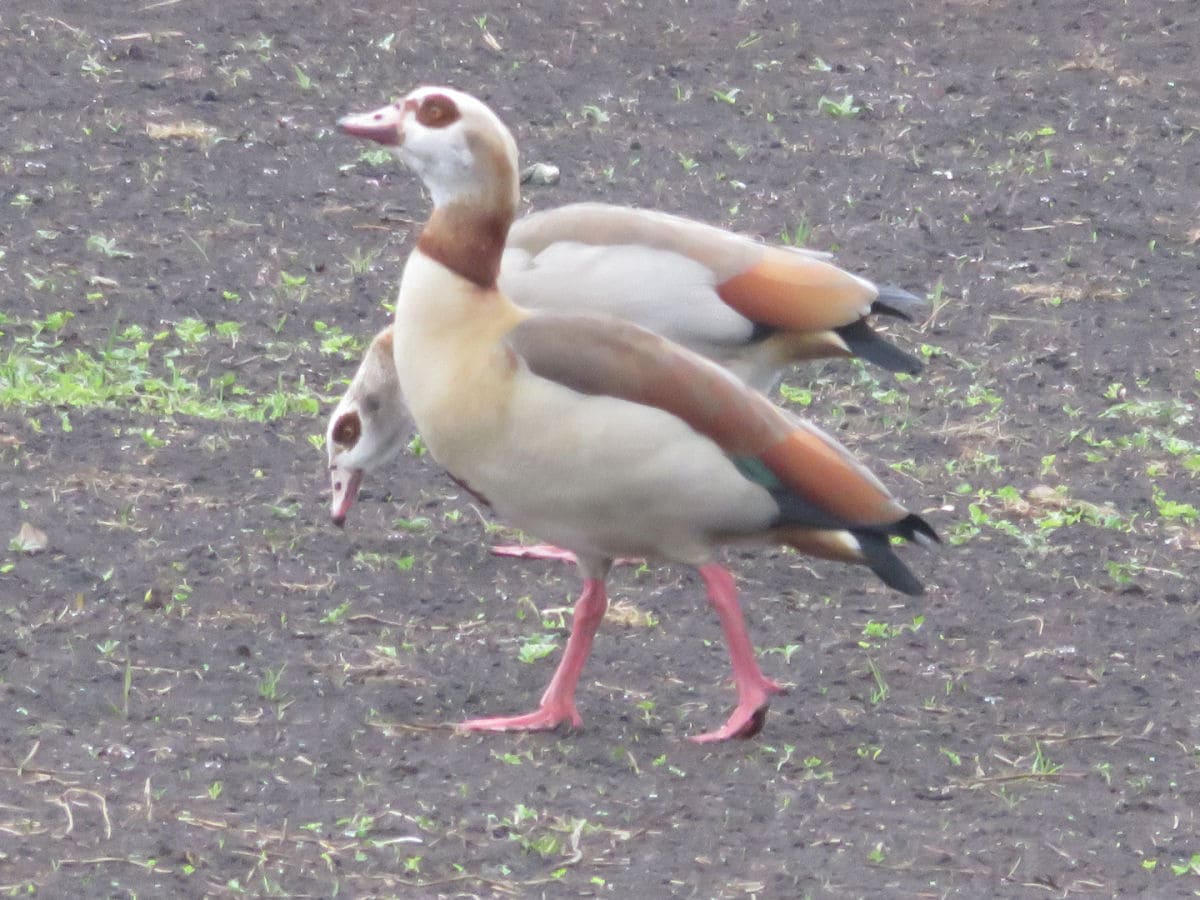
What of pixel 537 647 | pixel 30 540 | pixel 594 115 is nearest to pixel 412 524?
pixel 537 647

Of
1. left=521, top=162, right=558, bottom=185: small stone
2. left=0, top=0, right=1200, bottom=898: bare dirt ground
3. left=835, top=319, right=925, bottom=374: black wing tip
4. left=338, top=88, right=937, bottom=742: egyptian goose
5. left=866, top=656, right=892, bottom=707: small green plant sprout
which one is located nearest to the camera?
left=0, top=0, right=1200, bottom=898: bare dirt ground

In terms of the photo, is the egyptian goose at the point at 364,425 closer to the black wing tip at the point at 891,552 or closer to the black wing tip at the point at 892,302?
the black wing tip at the point at 892,302

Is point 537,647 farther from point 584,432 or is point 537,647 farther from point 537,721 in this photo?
point 584,432

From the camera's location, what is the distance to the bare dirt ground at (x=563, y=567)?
401cm

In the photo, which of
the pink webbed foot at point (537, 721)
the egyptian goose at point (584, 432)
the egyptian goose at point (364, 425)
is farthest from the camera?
the egyptian goose at point (364, 425)

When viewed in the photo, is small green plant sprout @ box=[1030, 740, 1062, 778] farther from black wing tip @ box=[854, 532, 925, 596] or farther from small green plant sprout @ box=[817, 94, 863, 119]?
small green plant sprout @ box=[817, 94, 863, 119]

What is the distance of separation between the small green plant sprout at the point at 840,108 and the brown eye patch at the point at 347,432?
4306 millimetres

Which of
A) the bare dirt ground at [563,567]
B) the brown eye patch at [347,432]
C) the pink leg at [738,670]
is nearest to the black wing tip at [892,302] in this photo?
the bare dirt ground at [563,567]

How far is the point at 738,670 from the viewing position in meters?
4.54

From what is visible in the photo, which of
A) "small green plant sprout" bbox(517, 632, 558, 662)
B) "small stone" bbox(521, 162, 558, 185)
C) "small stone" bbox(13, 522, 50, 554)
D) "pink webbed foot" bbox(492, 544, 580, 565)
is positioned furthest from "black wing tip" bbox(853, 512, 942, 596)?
"small stone" bbox(521, 162, 558, 185)

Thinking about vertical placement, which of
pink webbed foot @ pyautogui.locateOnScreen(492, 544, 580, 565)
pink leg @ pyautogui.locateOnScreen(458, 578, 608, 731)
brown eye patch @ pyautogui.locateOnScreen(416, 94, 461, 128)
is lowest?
pink webbed foot @ pyautogui.locateOnScreen(492, 544, 580, 565)

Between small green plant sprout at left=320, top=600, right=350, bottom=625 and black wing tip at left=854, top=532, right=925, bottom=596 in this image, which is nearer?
black wing tip at left=854, top=532, right=925, bottom=596

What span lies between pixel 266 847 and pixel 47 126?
5529 mm

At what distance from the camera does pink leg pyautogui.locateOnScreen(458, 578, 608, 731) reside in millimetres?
4508
